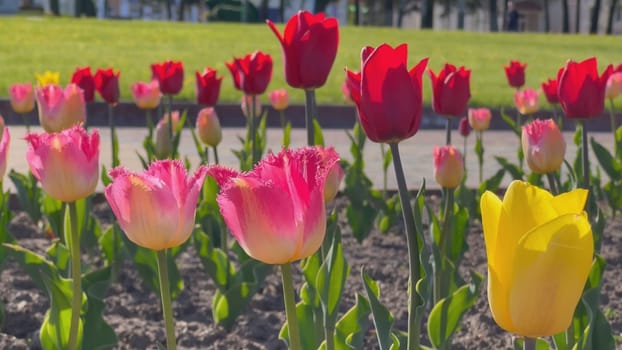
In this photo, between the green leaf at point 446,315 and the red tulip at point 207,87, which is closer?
the green leaf at point 446,315

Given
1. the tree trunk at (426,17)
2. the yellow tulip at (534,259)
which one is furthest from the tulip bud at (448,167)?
the tree trunk at (426,17)

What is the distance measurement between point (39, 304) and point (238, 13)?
50434 mm

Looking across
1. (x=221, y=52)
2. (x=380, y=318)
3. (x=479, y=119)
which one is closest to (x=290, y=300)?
(x=380, y=318)

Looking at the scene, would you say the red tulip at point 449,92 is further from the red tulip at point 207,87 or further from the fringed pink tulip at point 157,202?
the fringed pink tulip at point 157,202

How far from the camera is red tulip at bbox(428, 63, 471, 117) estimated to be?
9.59 feet

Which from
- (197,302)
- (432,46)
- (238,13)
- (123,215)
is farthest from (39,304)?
(238,13)

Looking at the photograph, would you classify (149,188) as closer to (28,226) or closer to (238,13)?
(28,226)

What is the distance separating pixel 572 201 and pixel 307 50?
4.39ft

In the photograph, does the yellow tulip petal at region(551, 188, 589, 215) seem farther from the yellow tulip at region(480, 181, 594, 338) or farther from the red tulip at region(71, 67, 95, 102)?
the red tulip at region(71, 67, 95, 102)

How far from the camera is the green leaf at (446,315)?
6.97 ft

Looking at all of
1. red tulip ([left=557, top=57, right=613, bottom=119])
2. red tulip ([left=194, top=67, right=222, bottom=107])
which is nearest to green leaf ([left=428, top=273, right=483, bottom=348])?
red tulip ([left=557, top=57, right=613, bottom=119])

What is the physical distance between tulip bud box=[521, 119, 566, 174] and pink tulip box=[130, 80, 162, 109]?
2.48 m

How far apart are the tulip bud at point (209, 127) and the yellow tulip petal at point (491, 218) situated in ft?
8.54

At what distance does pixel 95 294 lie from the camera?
2.76 metres
